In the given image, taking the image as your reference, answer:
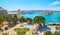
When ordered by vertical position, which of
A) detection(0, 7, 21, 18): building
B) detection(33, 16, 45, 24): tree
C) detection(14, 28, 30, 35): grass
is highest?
detection(0, 7, 21, 18): building

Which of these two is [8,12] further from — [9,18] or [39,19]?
[39,19]

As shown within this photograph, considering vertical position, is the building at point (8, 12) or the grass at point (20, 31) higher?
the building at point (8, 12)

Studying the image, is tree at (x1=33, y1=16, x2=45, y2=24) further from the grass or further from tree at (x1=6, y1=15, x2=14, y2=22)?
tree at (x1=6, y1=15, x2=14, y2=22)

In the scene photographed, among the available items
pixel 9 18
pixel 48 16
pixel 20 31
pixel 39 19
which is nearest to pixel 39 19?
pixel 39 19

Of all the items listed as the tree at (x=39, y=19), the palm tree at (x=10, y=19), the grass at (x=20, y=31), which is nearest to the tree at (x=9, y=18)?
the palm tree at (x=10, y=19)

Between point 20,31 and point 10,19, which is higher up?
point 10,19

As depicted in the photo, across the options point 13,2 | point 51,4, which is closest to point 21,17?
point 13,2

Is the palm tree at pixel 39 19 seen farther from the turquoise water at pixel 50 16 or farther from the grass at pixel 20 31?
the grass at pixel 20 31

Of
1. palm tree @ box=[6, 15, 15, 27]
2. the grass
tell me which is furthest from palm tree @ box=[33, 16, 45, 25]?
palm tree @ box=[6, 15, 15, 27]

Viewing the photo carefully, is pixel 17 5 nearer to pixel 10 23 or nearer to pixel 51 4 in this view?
pixel 10 23

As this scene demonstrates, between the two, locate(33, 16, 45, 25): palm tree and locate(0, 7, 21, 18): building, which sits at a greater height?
locate(0, 7, 21, 18): building

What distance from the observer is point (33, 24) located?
1.57 metres

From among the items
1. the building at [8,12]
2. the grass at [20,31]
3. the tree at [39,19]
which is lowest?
the grass at [20,31]

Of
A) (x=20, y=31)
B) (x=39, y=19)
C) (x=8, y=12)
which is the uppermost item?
(x=8, y=12)
